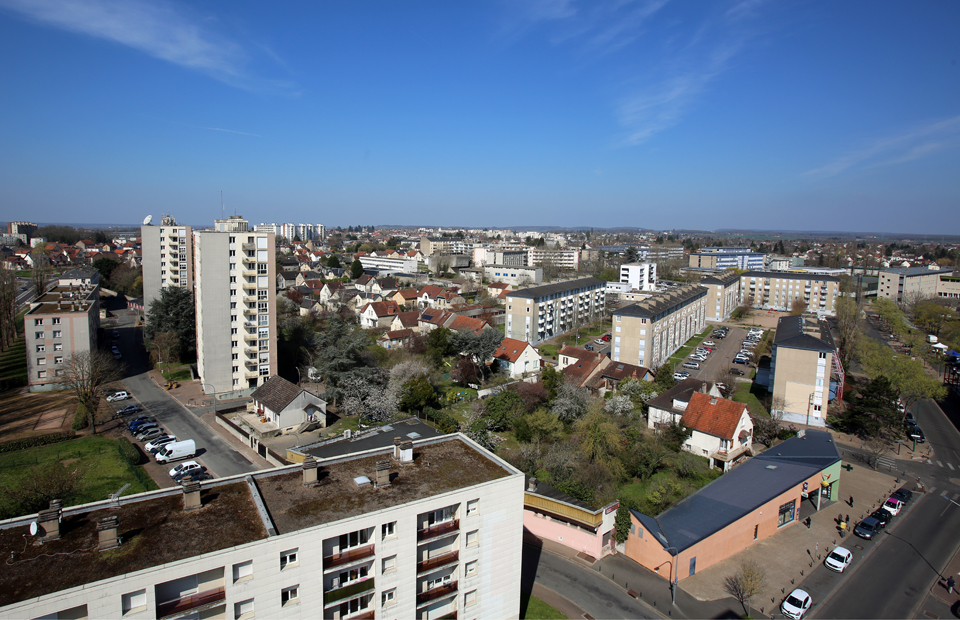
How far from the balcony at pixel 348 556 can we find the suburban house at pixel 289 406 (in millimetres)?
15940

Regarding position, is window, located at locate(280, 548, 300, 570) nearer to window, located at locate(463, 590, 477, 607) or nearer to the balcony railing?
the balcony railing

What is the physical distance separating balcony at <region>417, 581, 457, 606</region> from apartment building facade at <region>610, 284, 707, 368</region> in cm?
2669

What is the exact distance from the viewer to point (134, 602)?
26.5 feet

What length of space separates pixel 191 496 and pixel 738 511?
15766 millimetres

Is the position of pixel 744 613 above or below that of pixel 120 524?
below

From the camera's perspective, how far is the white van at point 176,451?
70.8 feet

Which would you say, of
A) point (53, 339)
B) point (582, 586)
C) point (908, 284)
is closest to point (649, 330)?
point (582, 586)

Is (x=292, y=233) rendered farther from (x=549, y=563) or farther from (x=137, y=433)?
(x=549, y=563)

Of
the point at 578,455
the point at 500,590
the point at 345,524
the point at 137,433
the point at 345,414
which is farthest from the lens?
the point at 345,414

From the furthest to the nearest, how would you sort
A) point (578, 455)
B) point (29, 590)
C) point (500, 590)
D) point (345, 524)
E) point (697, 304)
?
1. point (697, 304)
2. point (578, 455)
3. point (500, 590)
4. point (345, 524)
5. point (29, 590)

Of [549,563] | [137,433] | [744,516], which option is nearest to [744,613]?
[744,516]

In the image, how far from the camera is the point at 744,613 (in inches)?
550

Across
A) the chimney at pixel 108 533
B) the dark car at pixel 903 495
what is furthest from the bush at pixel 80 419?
the dark car at pixel 903 495

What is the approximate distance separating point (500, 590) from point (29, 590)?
8459 mm
